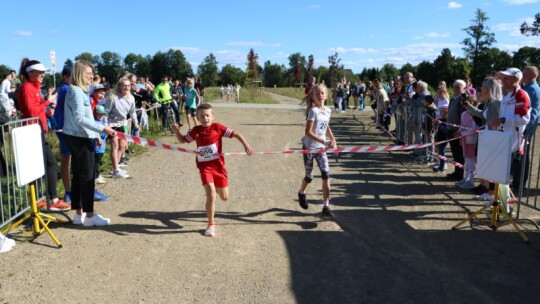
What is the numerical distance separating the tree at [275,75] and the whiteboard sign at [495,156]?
367ft

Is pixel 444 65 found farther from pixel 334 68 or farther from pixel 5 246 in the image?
pixel 5 246

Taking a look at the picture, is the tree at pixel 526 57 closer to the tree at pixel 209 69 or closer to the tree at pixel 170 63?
the tree at pixel 209 69

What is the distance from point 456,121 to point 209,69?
346 feet

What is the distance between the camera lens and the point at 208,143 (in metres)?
5.76

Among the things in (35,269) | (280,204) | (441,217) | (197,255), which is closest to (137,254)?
(197,255)

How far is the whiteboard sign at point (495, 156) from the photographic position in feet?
17.6

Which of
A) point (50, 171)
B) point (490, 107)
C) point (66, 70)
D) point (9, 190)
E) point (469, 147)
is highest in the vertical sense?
point (66, 70)

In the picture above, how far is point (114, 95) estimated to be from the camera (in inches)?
356

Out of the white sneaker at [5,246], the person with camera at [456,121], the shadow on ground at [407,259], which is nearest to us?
the shadow on ground at [407,259]

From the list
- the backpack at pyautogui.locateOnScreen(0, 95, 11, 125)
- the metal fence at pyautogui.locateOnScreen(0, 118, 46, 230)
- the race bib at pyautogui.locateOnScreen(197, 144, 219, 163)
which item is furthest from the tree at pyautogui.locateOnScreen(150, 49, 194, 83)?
the race bib at pyautogui.locateOnScreen(197, 144, 219, 163)

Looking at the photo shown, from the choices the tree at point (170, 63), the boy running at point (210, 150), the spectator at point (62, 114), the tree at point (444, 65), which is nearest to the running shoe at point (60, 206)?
the spectator at point (62, 114)

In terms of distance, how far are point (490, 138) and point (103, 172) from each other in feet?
23.7

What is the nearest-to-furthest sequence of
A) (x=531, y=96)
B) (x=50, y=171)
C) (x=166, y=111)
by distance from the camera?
1. (x=50, y=171)
2. (x=531, y=96)
3. (x=166, y=111)

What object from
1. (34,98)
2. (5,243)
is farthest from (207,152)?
(34,98)
